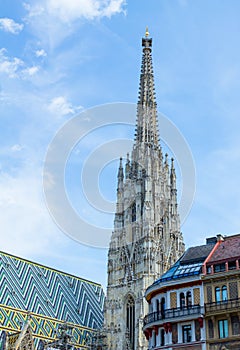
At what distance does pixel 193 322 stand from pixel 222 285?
3150 millimetres

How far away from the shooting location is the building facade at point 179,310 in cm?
3762

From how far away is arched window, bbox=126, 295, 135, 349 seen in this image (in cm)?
7977

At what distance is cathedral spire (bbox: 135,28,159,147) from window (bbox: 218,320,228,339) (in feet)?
201

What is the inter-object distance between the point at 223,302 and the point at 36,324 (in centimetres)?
4786

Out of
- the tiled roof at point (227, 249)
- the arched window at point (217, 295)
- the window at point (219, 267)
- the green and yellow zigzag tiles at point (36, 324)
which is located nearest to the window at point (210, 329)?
the arched window at point (217, 295)

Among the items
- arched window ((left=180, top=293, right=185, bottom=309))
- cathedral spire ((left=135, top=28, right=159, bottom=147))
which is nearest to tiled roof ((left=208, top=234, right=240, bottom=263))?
arched window ((left=180, top=293, right=185, bottom=309))

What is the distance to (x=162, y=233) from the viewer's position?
87.8 m

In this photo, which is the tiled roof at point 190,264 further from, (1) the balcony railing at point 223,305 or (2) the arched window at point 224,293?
(1) the balcony railing at point 223,305

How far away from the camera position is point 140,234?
282 feet

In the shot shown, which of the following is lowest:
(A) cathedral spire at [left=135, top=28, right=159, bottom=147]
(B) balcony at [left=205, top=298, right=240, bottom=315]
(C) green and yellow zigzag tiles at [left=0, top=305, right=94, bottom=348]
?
(B) balcony at [left=205, top=298, right=240, bottom=315]

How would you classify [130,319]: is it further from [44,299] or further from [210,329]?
[210,329]

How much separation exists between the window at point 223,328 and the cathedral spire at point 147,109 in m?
61.3

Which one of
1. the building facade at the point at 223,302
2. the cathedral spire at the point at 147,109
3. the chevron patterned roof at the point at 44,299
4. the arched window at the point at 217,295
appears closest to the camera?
the building facade at the point at 223,302

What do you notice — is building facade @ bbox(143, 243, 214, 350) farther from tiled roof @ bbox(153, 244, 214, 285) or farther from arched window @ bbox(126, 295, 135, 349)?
arched window @ bbox(126, 295, 135, 349)
